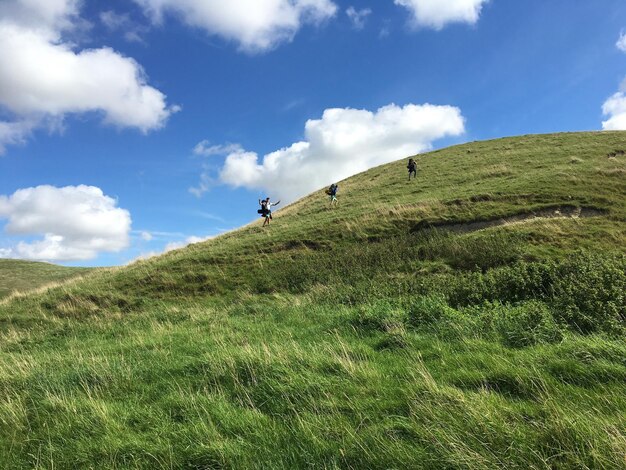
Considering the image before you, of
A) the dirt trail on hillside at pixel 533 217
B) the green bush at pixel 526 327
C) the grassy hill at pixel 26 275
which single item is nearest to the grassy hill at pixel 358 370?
the green bush at pixel 526 327

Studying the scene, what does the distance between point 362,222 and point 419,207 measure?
4084 mm

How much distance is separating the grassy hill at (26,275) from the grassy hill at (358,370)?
34.2 m

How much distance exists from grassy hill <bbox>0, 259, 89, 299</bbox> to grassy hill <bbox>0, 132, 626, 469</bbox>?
112 feet

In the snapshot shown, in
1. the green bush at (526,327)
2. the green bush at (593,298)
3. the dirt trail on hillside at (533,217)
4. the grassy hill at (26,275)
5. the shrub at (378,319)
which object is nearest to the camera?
the green bush at (526,327)

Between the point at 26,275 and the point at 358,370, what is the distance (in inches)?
2663

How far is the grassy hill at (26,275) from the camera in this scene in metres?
47.8

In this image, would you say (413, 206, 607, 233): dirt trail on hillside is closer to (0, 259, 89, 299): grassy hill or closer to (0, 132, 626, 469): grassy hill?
(0, 132, 626, 469): grassy hill

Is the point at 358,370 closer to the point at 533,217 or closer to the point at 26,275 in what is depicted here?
the point at 533,217

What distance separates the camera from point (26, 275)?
191 feet

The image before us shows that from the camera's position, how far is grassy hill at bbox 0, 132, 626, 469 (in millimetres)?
4301

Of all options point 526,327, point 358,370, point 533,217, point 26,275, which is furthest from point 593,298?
point 26,275

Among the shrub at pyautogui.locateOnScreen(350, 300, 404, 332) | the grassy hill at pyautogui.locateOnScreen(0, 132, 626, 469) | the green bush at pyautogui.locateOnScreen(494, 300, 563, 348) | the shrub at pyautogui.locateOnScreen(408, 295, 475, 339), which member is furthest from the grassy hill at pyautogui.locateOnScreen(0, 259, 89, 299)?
the green bush at pyautogui.locateOnScreen(494, 300, 563, 348)

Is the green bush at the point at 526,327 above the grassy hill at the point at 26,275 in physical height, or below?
below

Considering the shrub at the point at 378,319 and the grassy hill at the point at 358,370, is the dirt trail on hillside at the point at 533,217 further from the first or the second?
the shrub at the point at 378,319
